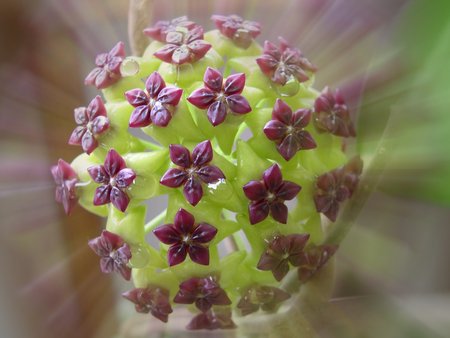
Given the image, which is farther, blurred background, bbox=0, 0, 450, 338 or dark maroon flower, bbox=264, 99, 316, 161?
blurred background, bbox=0, 0, 450, 338

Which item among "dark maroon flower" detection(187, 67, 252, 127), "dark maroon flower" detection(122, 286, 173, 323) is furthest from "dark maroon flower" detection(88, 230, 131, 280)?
"dark maroon flower" detection(187, 67, 252, 127)

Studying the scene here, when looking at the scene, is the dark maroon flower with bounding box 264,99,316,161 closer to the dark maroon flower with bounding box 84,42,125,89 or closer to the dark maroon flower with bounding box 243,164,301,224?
the dark maroon flower with bounding box 243,164,301,224

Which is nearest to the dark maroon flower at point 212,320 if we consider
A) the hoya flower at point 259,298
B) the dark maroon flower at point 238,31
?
the hoya flower at point 259,298

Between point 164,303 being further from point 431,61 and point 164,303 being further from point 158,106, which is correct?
point 431,61

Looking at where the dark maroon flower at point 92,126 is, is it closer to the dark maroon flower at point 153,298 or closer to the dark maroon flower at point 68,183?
the dark maroon flower at point 68,183

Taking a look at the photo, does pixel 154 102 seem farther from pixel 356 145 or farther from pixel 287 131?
pixel 356 145

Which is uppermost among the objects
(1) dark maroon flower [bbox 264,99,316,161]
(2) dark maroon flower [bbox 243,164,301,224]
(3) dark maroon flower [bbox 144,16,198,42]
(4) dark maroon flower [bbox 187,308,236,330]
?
(3) dark maroon flower [bbox 144,16,198,42]

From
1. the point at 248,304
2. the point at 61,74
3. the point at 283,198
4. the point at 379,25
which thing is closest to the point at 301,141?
the point at 283,198
